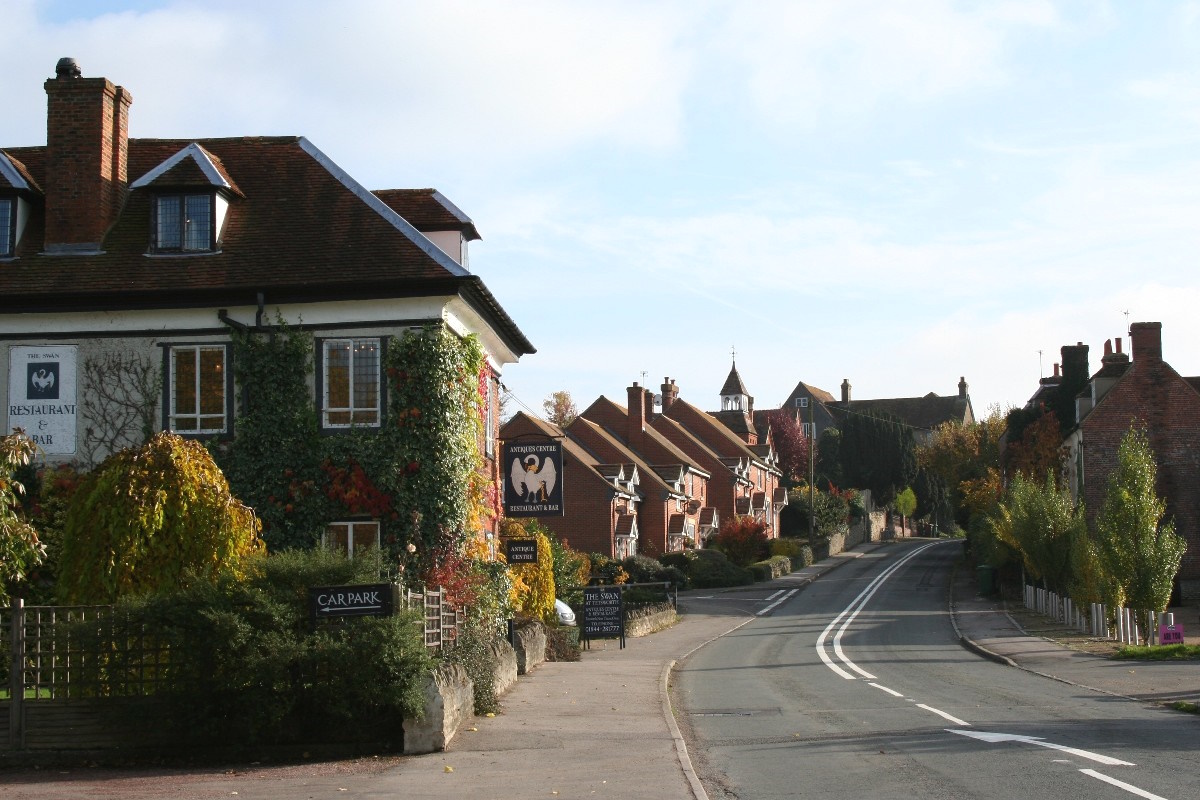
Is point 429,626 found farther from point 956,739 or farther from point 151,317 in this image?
point 151,317

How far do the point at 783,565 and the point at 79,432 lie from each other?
165ft

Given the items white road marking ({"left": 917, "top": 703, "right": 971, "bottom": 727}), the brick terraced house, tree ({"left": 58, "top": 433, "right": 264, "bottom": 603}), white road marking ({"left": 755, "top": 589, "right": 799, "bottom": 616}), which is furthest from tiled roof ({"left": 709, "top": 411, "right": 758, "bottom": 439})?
tree ({"left": 58, "top": 433, "right": 264, "bottom": 603})

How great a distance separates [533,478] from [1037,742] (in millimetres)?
13718

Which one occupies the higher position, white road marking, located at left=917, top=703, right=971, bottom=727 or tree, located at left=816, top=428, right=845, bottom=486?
tree, located at left=816, top=428, right=845, bottom=486

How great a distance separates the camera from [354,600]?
14078 mm

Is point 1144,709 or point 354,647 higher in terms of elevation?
point 354,647

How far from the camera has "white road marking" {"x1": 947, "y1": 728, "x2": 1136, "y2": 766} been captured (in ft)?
41.7

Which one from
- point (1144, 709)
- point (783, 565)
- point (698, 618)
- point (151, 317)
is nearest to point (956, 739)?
point (1144, 709)

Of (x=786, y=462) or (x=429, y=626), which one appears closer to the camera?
(x=429, y=626)

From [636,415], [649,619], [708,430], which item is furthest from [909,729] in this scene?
[708,430]

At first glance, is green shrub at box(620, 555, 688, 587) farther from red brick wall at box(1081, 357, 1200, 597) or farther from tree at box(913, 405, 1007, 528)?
tree at box(913, 405, 1007, 528)

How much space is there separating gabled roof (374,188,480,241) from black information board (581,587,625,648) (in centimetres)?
1221

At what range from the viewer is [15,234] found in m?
23.5

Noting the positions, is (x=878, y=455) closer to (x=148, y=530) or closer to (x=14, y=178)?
(x=14, y=178)
